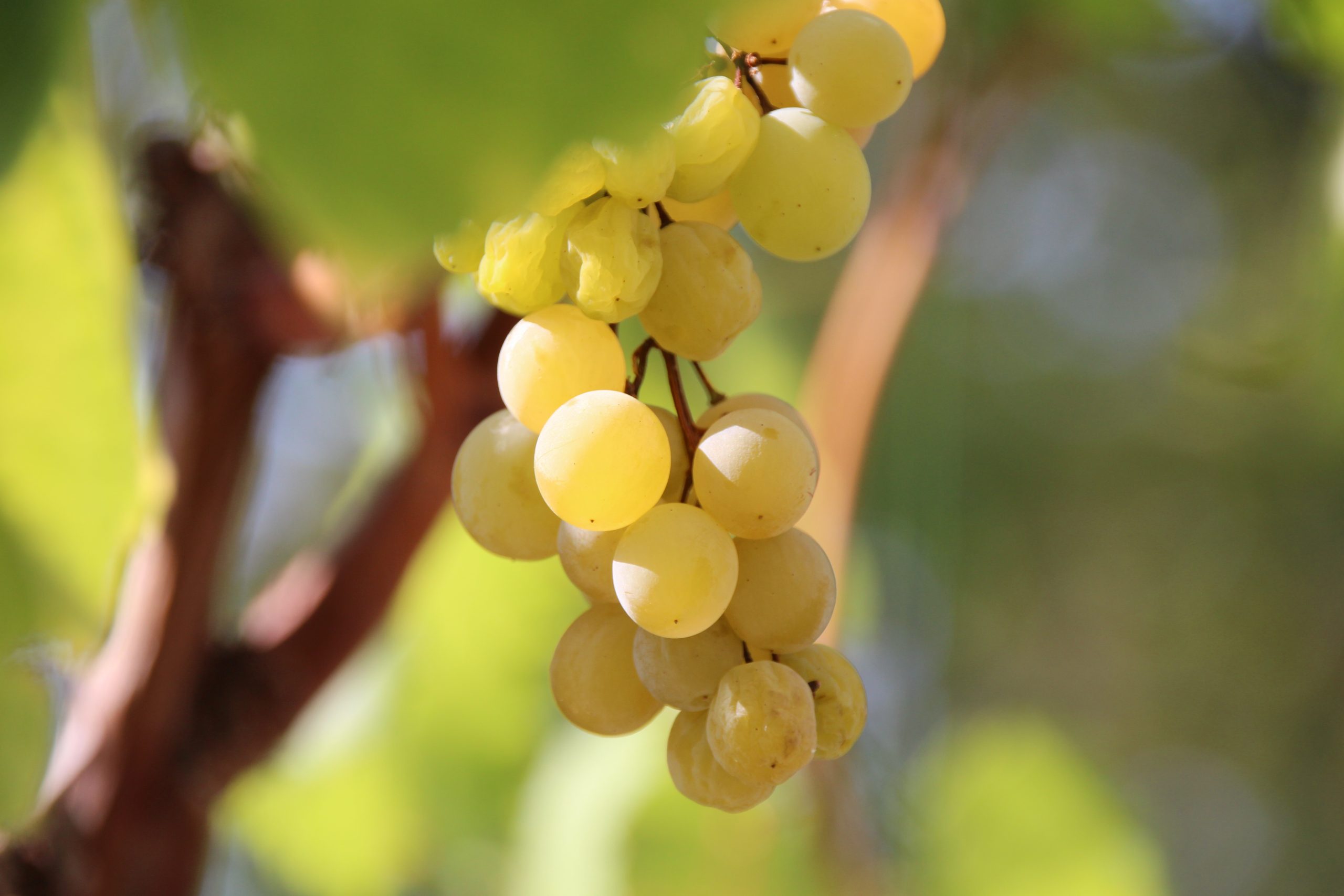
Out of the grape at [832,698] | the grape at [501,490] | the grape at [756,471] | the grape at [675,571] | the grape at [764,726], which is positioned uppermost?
the grape at [756,471]

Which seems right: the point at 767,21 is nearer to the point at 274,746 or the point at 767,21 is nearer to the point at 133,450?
the point at 133,450

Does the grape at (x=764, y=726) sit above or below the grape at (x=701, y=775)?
above

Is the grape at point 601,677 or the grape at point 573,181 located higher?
the grape at point 573,181

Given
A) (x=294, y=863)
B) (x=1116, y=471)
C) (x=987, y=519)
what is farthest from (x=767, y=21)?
(x=1116, y=471)
